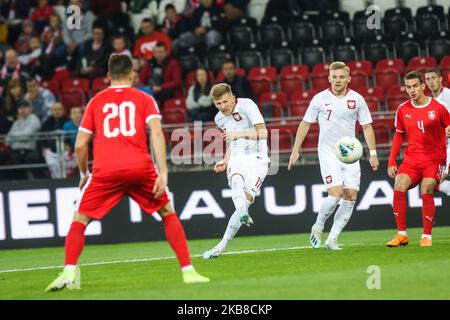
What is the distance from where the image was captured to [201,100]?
19547mm

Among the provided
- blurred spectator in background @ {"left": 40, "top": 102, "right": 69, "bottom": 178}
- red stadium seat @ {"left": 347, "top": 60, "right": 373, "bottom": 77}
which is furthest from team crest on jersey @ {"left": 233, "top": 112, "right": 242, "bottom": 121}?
red stadium seat @ {"left": 347, "top": 60, "right": 373, "bottom": 77}

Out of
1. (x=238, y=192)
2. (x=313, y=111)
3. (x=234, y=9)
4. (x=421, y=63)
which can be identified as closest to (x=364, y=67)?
(x=421, y=63)

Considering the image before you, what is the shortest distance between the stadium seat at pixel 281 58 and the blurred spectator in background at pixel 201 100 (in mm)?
2780

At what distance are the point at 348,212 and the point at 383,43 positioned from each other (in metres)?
8.73

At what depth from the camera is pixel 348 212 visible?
546 inches

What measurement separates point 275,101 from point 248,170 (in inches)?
281

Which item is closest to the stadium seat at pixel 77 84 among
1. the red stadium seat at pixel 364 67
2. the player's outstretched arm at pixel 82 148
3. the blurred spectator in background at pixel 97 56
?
the blurred spectator in background at pixel 97 56

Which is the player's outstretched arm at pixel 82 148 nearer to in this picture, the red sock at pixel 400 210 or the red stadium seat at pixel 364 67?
the red sock at pixel 400 210

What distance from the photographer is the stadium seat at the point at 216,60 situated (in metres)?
21.8

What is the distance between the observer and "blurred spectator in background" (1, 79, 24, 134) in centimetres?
2034

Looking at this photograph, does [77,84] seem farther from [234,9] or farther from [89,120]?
[89,120]

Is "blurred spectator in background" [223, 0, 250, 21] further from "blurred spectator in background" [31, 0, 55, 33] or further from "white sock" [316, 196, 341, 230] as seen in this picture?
"white sock" [316, 196, 341, 230]
